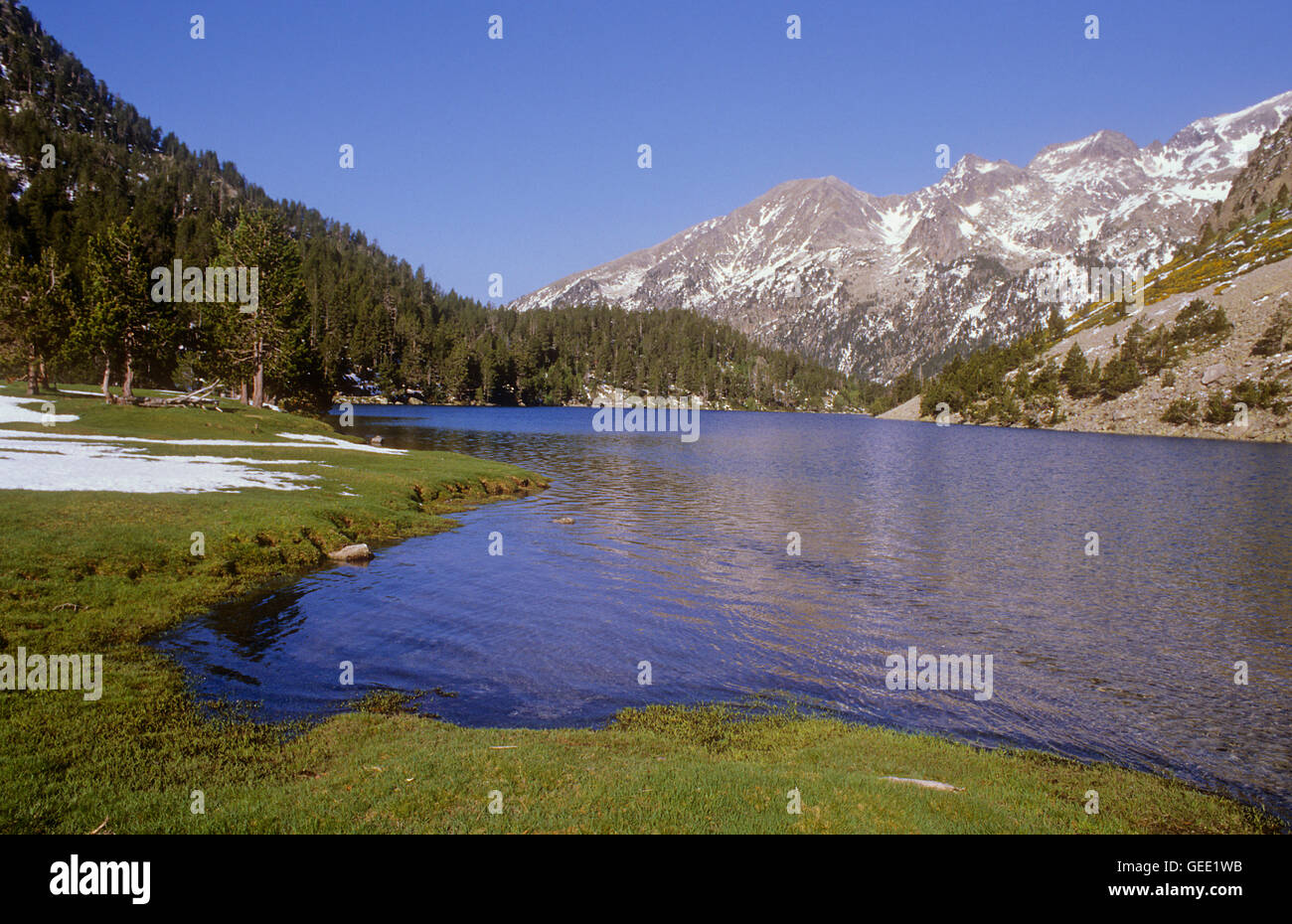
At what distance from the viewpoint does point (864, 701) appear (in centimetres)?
1870

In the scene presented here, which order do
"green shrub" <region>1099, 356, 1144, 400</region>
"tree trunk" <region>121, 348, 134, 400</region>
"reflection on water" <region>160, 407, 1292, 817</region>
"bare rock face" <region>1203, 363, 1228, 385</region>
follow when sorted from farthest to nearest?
"green shrub" <region>1099, 356, 1144, 400</region>, "bare rock face" <region>1203, 363, 1228, 385</region>, "tree trunk" <region>121, 348, 134, 400</region>, "reflection on water" <region>160, 407, 1292, 817</region>

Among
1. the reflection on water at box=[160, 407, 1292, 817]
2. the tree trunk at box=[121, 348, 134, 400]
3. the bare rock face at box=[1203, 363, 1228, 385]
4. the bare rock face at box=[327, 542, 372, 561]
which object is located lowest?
the reflection on water at box=[160, 407, 1292, 817]

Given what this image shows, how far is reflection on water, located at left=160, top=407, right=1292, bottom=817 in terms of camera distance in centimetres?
1745

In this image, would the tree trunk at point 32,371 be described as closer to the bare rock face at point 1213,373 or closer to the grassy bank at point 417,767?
the grassy bank at point 417,767

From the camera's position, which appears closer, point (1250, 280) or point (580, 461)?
point (580, 461)

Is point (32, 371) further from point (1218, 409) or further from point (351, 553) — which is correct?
point (1218, 409)

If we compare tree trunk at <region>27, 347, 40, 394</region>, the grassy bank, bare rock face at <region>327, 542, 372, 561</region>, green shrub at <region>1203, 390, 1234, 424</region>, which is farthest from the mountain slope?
tree trunk at <region>27, 347, 40, 394</region>

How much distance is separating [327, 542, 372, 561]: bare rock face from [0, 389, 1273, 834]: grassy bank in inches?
325

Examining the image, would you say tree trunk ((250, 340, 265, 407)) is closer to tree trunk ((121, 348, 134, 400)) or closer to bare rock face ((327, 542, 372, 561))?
tree trunk ((121, 348, 134, 400))

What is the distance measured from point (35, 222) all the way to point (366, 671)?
218 metres

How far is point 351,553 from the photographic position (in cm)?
3072

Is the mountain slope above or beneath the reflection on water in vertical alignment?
above
